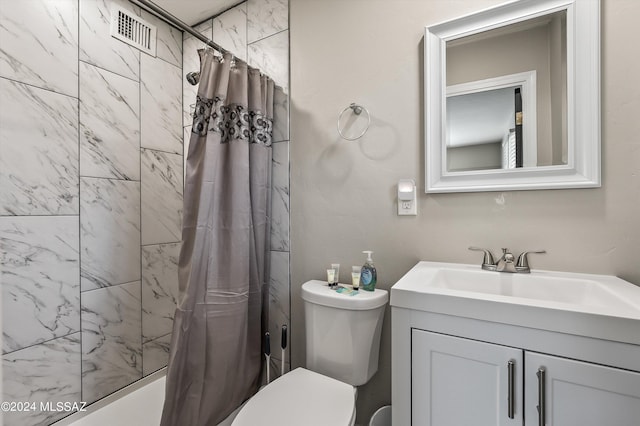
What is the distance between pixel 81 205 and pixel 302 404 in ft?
4.93

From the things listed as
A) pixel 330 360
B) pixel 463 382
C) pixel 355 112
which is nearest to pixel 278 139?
pixel 355 112

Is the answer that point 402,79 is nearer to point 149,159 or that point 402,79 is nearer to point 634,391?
point 634,391

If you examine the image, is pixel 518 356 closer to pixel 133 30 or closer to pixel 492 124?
pixel 492 124

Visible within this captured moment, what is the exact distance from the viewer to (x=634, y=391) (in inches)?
25.2

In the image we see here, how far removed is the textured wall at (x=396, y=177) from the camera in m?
0.99

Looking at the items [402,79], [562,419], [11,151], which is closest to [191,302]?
[11,151]

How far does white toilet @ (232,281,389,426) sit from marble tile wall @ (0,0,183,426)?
3.67 feet

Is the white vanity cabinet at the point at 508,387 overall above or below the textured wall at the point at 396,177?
below

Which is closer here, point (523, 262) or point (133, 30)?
point (523, 262)

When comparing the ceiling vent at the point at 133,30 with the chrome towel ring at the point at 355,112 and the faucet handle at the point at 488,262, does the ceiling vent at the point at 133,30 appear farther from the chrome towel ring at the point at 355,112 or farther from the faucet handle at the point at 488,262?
the faucet handle at the point at 488,262

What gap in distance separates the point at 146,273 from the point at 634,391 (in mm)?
2192

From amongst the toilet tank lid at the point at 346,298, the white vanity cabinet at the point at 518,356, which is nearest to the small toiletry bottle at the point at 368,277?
the toilet tank lid at the point at 346,298

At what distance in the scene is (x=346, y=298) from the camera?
1193 millimetres

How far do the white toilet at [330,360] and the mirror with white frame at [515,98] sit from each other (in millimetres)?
623
